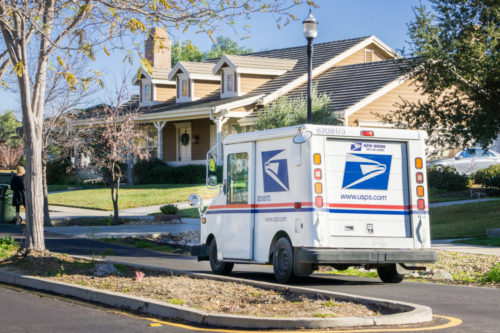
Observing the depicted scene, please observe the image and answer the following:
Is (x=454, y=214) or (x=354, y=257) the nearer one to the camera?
(x=354, y=257)

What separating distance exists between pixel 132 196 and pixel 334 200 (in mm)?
22484

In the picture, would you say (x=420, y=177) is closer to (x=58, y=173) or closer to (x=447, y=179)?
(x=447, y=179)

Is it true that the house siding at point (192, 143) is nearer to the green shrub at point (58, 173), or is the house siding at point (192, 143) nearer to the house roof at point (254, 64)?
the house roof at point (254, 64)

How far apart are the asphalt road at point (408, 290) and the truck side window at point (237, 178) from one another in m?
1.45

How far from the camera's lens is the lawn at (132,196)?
1217 inches

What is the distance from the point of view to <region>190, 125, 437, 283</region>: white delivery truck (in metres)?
11.8

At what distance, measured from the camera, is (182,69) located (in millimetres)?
43219

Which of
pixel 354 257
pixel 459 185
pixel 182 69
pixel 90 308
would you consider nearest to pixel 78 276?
pixel 90 308

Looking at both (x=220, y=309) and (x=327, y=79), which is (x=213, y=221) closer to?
(x=220, y=309)

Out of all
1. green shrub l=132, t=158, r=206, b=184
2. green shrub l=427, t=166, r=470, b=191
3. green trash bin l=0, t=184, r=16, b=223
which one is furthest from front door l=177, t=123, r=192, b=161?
green trash bin l=0, t=184, r=16, b=223

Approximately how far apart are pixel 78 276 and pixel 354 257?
14.2 feet

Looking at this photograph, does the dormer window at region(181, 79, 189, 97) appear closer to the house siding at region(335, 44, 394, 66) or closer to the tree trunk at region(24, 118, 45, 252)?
the house siding at region(335, 44, 394, 66)

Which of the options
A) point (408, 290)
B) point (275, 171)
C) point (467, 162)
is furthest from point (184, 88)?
point (408, 290)

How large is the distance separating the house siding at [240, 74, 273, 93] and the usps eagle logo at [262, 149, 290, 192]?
91.0 feet
